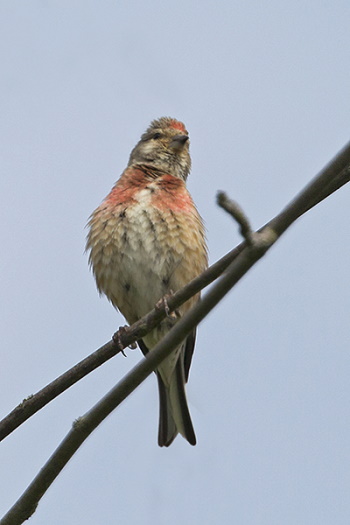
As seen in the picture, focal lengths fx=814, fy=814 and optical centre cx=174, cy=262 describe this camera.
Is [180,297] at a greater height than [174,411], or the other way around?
[174,411]

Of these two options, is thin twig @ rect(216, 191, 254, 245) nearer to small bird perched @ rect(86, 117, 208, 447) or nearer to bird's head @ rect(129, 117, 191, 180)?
small bird perched @ rect(86, 117, 208, 447)

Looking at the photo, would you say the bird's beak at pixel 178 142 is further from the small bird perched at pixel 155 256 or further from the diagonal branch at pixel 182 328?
the diagonal branch at pixel 182 328

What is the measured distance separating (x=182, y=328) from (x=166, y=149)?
15.8 feet

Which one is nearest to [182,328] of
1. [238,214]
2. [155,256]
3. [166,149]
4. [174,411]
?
[238,214]

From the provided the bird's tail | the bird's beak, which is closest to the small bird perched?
the bird's tail

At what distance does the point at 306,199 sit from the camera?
10.8 ft

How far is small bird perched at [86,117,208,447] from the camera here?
22.6ft

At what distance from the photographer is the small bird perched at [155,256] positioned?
6895mm

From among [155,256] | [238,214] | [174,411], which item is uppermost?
[155,256]

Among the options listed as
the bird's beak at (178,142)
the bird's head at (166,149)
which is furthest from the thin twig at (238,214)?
the bird's beak at (178,142)

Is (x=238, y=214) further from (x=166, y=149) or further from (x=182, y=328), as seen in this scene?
(x=166, y=149)

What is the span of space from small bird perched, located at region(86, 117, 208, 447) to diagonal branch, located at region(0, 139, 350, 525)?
2718mm

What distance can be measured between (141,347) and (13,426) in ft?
10.1

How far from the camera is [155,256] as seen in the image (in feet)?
22.6
